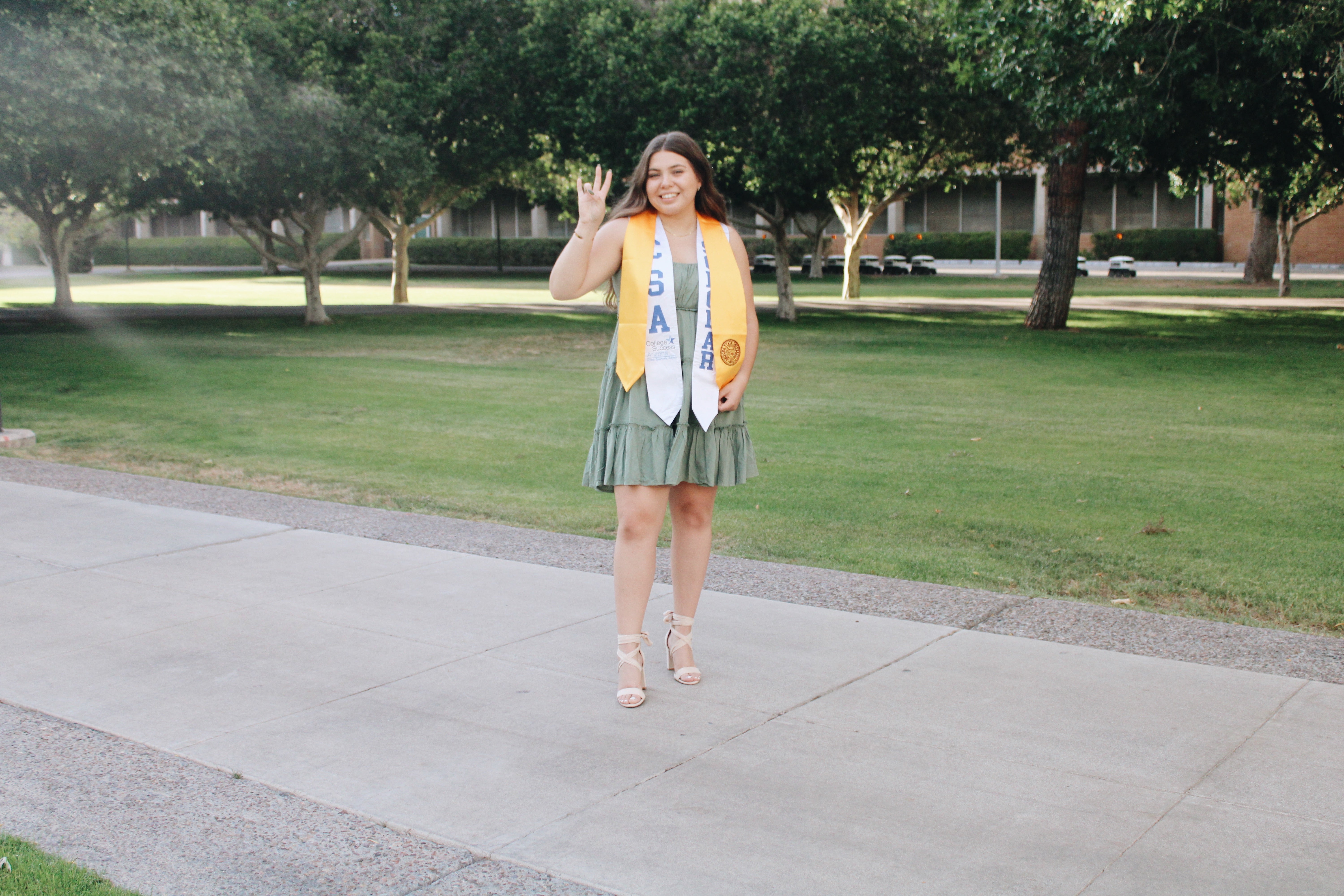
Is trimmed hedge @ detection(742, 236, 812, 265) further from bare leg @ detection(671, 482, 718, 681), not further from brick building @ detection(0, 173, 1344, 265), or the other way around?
bare leg @ detection(671, 482, 718, 681)

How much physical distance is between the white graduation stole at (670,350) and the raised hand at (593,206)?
0.72 feet

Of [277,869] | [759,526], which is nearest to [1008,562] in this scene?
[759,526]

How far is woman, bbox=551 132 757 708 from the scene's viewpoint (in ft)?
13.4

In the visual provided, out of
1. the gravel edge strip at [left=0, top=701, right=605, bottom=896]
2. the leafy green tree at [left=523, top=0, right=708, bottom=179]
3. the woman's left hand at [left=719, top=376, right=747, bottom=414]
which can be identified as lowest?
the gravel edge strip at [left=0, top=701, right=605, bottom=896]

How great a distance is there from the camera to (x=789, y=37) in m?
23.7

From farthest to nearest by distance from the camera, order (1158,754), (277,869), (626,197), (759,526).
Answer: (759,526)
(626,197)
(1158,754)
(277,869)

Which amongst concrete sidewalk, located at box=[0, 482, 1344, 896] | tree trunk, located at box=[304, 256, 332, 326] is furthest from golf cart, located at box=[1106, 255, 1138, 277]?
concrete sidewalk, located at box=[0, 482, 1344, 896]

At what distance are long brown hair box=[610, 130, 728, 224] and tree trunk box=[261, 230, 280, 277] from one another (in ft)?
→ 74.6

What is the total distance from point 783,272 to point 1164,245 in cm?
4074

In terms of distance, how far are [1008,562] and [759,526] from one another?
1509mm

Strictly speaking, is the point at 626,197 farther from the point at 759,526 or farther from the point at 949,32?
the point at 949,32

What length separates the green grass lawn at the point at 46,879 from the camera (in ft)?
9.15

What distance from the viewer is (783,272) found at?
27.3 m

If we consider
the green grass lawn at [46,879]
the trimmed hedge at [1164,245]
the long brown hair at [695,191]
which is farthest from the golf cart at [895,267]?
the green grass lawn at [46,879]
